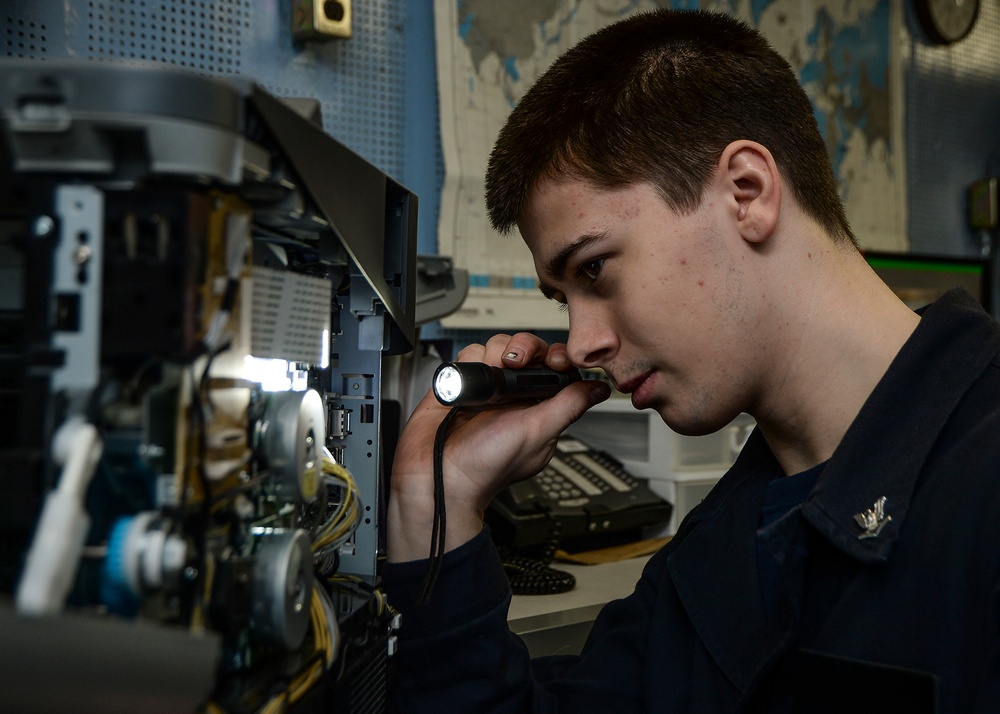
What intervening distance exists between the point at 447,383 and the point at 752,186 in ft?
1.31

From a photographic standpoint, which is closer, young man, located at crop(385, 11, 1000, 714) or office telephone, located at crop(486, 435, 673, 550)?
young man, located at crop(385, 11, 1000, 714)

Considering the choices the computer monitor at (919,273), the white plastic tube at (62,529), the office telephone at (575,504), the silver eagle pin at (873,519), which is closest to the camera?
the white plastic tube at (62,529)

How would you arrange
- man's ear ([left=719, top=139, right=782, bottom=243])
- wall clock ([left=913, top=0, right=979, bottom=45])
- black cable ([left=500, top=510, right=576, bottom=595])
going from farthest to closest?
wall clock ([left=913, top=0, right=979, bottom=45]) < black cable ([left=500, top=510, right=576, bottom=595]) < man's ear ([left=719, top=139, right=782, bottom=243])

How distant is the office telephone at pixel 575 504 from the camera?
61.4 inches

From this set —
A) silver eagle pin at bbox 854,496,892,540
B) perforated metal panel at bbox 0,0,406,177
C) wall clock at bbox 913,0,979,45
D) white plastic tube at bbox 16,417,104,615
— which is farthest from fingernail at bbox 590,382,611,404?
wall clock at bbox 913,0,979,45

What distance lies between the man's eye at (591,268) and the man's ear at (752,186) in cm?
16

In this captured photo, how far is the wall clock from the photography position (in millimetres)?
3191

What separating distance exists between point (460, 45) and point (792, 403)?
1.44 m

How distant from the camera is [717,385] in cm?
95

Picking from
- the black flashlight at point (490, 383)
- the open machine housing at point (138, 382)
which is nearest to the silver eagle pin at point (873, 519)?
the black flashlight at point (490, 383)

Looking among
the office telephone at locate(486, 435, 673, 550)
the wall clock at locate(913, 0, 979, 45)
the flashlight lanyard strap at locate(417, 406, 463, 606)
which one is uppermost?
the wall clock at locate(913, 0, 979, 45)

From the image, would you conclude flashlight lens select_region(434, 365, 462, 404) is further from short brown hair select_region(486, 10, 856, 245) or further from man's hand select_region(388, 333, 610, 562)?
short brown hair select_region(486, 10, 856, 245)

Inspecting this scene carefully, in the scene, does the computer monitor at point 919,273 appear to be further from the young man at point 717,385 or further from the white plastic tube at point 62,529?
the white plastic tube at point 62,529

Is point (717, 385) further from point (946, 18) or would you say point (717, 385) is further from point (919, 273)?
point (946, 18)
